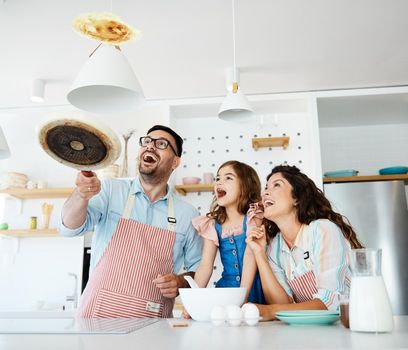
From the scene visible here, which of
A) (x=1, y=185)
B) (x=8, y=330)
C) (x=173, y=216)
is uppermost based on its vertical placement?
(x=1, y=185)

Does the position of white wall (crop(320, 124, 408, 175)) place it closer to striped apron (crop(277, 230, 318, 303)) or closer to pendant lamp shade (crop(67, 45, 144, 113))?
striped apron (crop(277, 230, 318, 303))

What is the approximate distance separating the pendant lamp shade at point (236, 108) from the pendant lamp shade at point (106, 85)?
113cm

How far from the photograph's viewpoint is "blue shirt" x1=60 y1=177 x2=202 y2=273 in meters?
2.06

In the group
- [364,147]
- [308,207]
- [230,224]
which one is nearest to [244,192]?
[230,224]

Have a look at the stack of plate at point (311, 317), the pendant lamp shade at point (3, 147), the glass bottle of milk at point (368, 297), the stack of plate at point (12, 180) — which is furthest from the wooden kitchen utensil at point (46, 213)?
the glass bottle of milk at point (368, 297)

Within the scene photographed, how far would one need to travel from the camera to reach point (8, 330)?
41.4 inches

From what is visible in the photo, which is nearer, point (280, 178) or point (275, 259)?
point (275, 259)

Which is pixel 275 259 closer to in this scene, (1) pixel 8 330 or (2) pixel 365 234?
(1) pixel 8 330

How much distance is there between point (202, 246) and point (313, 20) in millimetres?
1688

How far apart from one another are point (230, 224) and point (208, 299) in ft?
2.53

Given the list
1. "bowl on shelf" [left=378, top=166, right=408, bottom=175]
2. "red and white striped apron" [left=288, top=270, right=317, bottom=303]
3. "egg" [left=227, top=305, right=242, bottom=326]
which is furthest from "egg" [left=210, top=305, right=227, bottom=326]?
"bowl on shelf" [left=378, top=166, right=408, bottom=175]

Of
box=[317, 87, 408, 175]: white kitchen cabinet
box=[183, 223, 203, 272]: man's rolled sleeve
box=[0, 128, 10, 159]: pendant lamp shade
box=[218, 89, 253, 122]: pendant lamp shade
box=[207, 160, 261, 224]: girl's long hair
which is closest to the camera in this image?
box=[0, 128, 10, 159]: pendant lamp shade

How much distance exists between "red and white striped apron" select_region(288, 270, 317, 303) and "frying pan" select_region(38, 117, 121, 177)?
81 cm

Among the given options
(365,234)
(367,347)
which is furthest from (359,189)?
(367,347)
